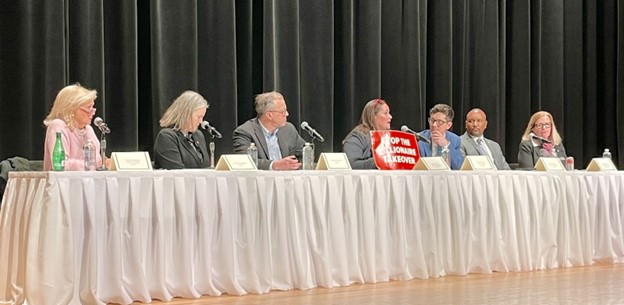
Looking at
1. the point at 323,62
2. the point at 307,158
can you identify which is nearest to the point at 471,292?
the point at 307,158

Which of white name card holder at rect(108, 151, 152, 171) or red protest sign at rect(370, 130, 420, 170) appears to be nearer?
white name card holder at rect(108, 151, 152, 171)

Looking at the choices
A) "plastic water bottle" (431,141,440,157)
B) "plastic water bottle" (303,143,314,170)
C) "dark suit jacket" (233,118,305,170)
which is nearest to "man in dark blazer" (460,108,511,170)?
"plastic water bottle" (431,141,440,157)

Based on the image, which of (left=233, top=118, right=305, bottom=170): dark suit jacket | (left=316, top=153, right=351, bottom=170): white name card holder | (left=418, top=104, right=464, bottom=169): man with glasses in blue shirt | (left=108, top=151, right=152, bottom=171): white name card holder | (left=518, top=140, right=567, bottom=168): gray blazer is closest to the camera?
(left=108, top=151, right=152, bottom=171): white name card holder

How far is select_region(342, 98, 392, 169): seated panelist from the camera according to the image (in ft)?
16.5

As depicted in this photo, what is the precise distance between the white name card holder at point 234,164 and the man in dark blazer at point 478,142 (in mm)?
2135

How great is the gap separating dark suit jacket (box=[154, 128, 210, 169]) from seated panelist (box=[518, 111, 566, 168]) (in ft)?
7.40

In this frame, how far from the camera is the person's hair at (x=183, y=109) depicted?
4.54 meters

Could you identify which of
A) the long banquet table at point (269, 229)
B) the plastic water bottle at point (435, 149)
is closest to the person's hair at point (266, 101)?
the long banquet table at point (269, 229)

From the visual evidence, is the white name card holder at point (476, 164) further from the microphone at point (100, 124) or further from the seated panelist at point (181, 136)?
the microphone at point (100, 124)

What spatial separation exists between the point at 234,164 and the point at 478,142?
93.5 inches

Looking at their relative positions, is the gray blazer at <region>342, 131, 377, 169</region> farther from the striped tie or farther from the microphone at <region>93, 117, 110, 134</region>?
the microphone at <region>93, 117, 110, 134</region>

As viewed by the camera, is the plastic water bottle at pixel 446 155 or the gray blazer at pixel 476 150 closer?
the plastic water bottle at pixel 446 155

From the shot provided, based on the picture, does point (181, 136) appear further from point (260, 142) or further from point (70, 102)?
point (70, 102)

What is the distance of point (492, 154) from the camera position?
5.77m
